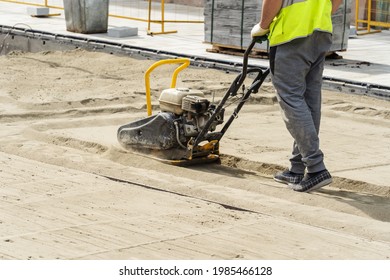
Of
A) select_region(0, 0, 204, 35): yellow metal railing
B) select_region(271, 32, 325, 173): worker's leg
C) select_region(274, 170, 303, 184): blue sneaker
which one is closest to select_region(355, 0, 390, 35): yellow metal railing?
select_region(0, 0, 204, 35): yellow metal railing

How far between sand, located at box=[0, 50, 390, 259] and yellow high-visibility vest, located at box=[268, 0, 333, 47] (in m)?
1.35

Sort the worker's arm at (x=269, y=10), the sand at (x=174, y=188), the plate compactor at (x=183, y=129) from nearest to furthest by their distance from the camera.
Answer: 1. the sand at (x=174, y=188)
2. the worker's arm at (x=269, y=10)
3. the plate compactor at (x=183, y=129)

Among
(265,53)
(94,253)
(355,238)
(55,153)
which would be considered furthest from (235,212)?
(265,53)

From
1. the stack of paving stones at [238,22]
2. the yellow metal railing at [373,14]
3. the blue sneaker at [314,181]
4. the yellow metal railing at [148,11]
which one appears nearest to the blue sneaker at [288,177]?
the blue sneaker at [314,181]

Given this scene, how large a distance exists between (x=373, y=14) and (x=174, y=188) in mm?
11949

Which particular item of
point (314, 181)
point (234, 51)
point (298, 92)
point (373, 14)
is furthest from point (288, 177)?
point (373, 14)

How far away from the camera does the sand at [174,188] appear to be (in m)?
7.26

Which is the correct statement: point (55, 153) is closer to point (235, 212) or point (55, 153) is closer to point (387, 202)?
point (235, 212)

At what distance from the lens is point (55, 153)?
10367 millimetres

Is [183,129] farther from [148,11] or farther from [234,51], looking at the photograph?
[148,11]

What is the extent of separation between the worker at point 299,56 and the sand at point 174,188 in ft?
1.02

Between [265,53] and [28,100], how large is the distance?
14.6 feet

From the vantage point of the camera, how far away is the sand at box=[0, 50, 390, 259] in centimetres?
726

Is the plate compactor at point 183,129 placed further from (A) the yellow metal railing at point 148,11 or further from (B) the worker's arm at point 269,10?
(A) the yellow metal railing at point 148,11
